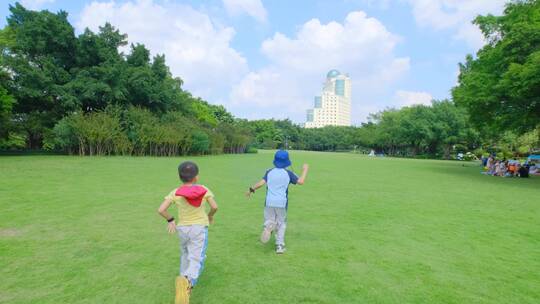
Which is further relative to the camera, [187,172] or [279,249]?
[279,249]

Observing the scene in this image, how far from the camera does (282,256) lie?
4227mm

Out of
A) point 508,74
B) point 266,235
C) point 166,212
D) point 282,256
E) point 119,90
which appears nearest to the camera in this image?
point 166,212

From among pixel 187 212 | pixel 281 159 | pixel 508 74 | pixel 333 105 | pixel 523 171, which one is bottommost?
pixel 523 171

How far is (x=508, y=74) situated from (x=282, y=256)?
586 inches

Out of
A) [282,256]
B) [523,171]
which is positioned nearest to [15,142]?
[282,256]

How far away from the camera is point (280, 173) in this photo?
14.2 feet

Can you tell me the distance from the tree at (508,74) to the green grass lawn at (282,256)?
26.8ft

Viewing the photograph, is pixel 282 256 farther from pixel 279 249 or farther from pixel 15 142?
pixel 15 142

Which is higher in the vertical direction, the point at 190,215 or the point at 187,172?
the point at 187,172

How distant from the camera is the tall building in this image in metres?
156

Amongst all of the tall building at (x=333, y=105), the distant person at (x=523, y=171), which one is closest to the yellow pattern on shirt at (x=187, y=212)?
the distant person at (x=523, y=171)

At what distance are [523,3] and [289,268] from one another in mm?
22390

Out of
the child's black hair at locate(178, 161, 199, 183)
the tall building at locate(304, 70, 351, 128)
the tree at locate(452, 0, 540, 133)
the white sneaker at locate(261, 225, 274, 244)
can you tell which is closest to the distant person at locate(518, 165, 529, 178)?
the tree at locate(452, 0, 540, 133)

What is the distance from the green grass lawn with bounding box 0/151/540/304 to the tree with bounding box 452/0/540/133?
26.8 feet
